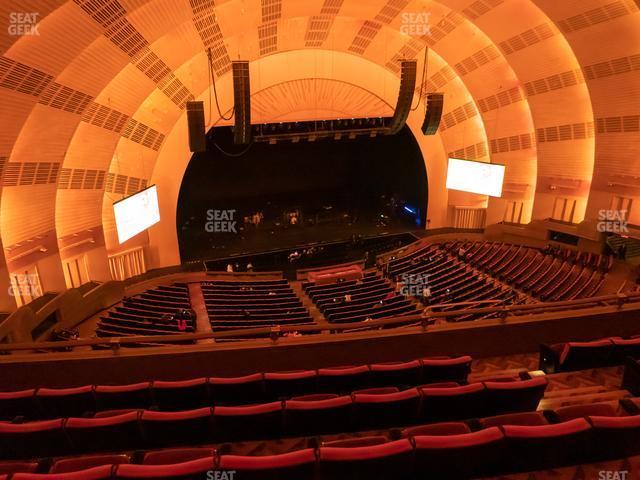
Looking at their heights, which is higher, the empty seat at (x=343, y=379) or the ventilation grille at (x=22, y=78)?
the ventilation grille at (x=22, y=78)

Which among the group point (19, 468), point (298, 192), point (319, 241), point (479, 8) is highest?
point (479, 8)

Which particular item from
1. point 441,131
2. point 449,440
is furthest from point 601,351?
point 441,131

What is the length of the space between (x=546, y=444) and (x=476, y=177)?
1642cm

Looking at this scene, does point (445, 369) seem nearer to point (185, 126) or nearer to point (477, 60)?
point (185, 126)

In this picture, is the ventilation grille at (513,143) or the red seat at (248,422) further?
the ventilation grille at (513,143)

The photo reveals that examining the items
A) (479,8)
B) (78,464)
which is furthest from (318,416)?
(479,8)

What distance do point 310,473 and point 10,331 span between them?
8.72 meters

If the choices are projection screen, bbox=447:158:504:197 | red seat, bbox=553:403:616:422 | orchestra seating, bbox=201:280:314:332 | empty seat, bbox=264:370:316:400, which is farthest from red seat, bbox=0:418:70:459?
projection screen, bbox=447:158:504:197

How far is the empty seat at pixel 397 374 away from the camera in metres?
5.14

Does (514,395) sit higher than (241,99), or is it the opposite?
(241,99)

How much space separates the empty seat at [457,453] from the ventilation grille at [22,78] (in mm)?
9593

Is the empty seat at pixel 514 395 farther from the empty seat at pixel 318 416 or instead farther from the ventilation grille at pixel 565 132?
the ventilation grille at pixel 565 132

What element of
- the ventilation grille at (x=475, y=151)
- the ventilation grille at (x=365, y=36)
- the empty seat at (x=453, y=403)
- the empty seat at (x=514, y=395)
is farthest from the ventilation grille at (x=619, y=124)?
the empty seat at (x=453, y=403)

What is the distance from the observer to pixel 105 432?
4227 millimetres
